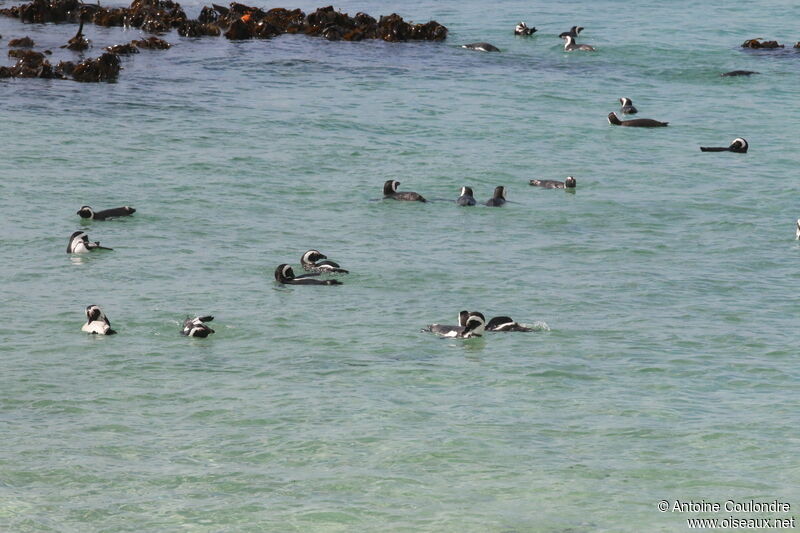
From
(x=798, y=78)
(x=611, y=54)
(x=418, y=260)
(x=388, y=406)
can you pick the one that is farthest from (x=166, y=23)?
(x=388, y=406)

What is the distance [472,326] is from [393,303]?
2.39 m

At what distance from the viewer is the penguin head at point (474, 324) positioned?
733 inches

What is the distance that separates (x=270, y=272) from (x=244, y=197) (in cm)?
549

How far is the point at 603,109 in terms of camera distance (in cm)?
3697

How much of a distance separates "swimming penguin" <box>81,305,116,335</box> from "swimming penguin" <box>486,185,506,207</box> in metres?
10.0

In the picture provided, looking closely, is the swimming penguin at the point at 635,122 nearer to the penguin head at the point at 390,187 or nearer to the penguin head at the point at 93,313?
the penguin head at the point at 390,187

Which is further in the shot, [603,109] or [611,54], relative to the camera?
[611,54]

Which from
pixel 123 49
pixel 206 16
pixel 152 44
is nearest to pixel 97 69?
pixel 123 49

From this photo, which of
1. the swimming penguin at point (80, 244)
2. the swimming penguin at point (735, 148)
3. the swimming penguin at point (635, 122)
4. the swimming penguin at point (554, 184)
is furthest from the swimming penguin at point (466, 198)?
the swimming penguin at point (635, 122)

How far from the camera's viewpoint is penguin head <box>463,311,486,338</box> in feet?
61.1

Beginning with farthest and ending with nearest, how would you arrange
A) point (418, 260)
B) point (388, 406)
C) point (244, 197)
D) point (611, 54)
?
point (611, 54) → point (244, 197) → point (418, 260) → point (388, 406)

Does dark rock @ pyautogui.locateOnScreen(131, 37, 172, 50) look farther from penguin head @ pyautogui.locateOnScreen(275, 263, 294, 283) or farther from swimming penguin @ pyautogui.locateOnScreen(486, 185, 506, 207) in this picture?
penguin head @ pyautogui.locateOnScreen(275, 263, 294, 283)

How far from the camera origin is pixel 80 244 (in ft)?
75.0

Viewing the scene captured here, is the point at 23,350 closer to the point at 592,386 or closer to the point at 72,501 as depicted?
the point at 72,501
